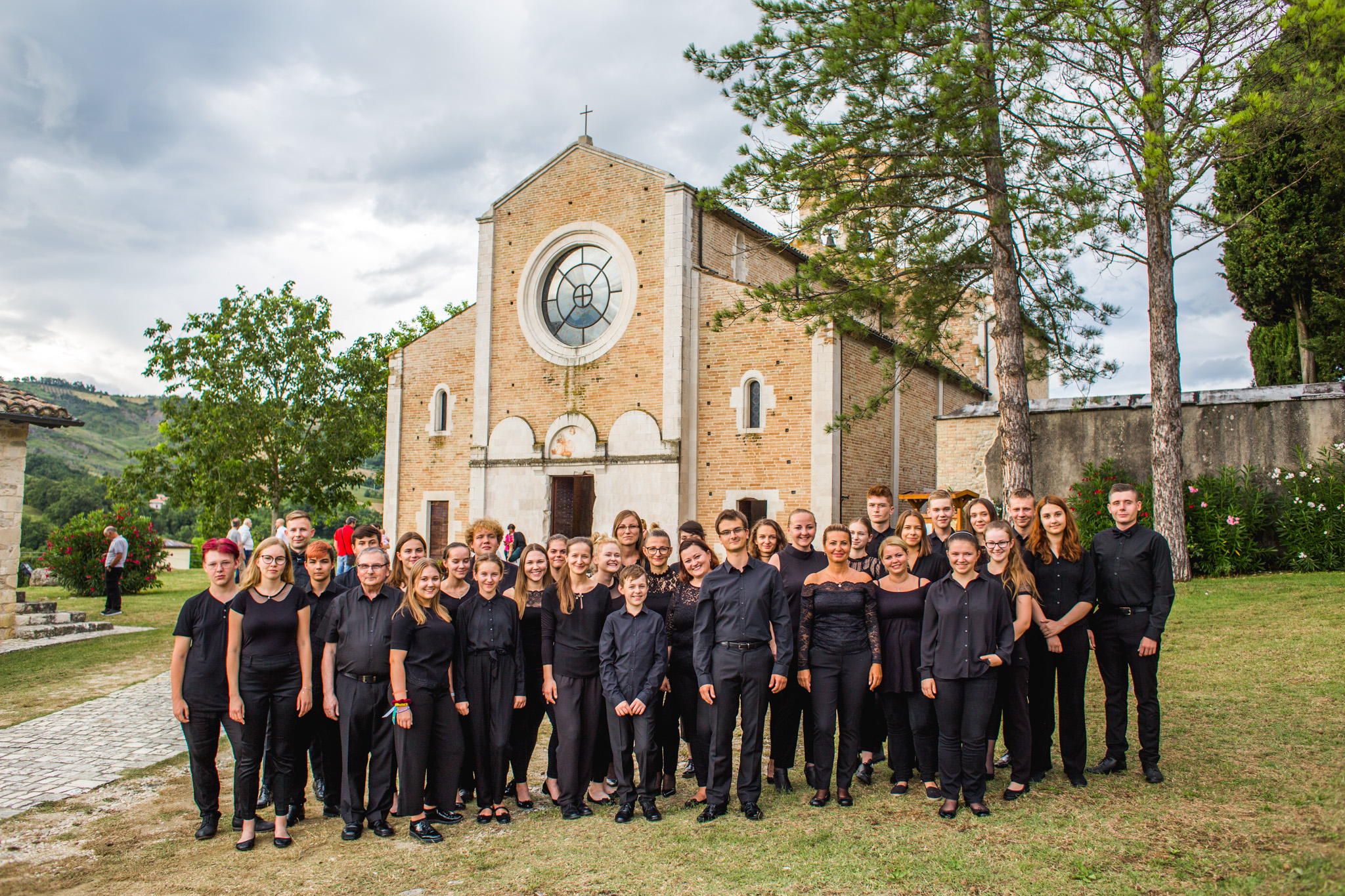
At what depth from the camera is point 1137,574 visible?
225 inches

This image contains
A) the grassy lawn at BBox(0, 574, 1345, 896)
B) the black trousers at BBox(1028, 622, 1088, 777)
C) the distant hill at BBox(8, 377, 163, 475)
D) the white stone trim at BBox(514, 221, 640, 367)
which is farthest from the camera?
the distant hill at BBox(8, 377, 163, 475)

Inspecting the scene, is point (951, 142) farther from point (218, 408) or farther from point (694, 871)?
point (218, 408)

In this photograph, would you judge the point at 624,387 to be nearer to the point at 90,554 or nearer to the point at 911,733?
the point at 90,554

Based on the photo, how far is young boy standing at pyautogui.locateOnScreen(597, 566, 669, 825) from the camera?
17.9 ft

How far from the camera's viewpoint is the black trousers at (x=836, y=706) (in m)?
5.47

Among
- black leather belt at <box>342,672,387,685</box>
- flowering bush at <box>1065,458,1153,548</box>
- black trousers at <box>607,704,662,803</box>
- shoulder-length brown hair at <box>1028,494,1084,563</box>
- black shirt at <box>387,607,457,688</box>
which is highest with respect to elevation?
flowering bush at <box>1065,458,1153,548</box>

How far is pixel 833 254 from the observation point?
527 inches

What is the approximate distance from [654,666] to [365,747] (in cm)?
188

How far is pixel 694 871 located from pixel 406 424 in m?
20.9

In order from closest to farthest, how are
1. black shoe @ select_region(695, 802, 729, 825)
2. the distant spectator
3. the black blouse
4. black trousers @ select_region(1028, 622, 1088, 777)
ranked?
black shoe @ select_region(695, 802, 729, 825) < the black blouse < black trousers @ select_region(1028, 622, 1088, 777) < the distant spectator

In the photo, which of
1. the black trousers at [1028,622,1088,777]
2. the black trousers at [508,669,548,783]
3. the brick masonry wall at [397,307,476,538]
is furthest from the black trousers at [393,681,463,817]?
the brick masonry wall at [397,307,476,538]

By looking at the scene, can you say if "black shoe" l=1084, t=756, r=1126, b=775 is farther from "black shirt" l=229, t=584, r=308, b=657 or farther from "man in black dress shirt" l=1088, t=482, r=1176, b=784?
"black shirt" l=229, t=584, r=308, b=657

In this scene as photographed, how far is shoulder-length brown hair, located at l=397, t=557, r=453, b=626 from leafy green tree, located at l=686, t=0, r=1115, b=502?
935 centimetres

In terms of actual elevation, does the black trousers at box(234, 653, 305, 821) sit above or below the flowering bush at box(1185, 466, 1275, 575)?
below
